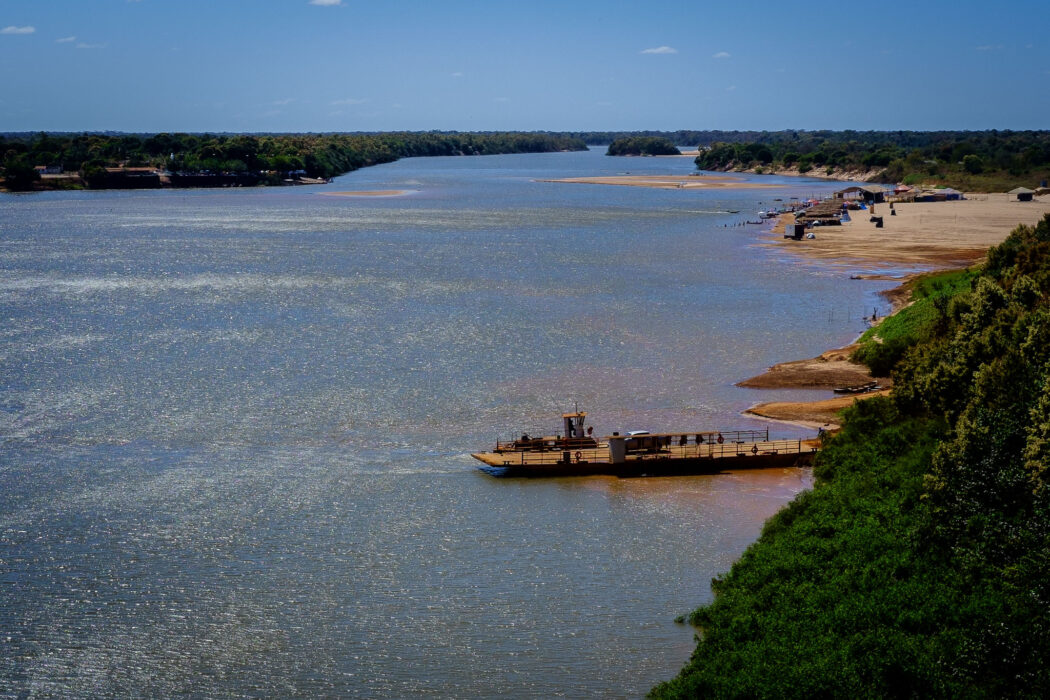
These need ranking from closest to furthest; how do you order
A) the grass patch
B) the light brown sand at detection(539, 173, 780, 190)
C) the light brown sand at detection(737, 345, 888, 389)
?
1. the grass patch
2. the light brown sand at detection(737, 345, 888, 389)
3. the light brown sand at detection(539, 173, 780, 190)

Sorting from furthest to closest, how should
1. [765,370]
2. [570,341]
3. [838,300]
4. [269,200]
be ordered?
1. [269,200]
2. [838,300]
3. [570,341]
4. [765,370]

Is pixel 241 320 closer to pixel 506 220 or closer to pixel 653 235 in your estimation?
pixel 653 235

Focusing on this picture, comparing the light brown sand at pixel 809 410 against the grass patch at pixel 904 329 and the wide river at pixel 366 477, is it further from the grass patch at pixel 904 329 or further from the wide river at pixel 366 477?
the grass patch at pixel 904 329

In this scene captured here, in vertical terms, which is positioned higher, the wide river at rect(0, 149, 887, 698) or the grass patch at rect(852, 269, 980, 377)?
the grass patch at rect(852, 269, 980, 377)

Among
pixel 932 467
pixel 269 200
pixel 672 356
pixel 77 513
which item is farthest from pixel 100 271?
pixel 269 200

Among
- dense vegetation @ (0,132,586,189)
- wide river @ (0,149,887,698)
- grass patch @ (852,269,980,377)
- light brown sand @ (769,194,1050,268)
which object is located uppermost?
dense vegetation @ (0,132,586,189)

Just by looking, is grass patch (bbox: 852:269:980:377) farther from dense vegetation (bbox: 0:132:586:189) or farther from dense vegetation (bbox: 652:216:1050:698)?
dense vegetation (bbox: 0:132:586:189)

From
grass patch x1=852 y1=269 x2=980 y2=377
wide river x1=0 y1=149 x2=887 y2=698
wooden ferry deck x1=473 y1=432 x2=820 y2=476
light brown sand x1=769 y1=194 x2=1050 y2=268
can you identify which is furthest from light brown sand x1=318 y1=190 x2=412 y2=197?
wooden ferry deck x1=473 y1=432 x2=820 y2=476
